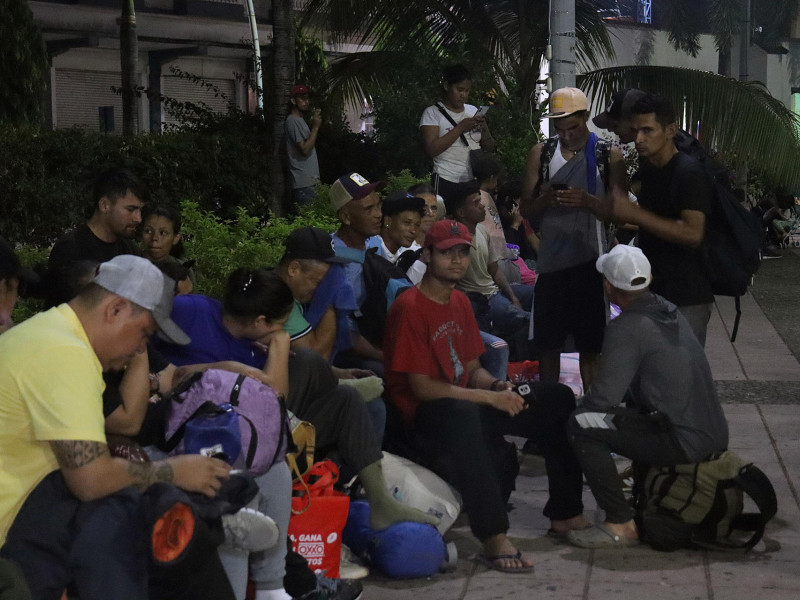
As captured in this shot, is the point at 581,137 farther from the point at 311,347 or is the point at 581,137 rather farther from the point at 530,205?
the point at 311,347

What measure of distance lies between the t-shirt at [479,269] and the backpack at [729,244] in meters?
2.36

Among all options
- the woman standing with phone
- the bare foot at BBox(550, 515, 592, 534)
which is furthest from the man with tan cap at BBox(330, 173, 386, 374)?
the woman standing with phone

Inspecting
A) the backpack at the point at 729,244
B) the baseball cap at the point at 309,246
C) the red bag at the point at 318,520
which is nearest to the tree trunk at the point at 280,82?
the backpack at the point at 729,244

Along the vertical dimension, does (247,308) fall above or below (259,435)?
above

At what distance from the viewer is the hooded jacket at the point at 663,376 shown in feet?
19.7

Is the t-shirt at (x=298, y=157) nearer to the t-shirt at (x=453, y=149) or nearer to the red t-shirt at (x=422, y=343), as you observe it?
the t-shirt at (x=453, y=149)

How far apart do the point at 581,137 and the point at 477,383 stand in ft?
6.23

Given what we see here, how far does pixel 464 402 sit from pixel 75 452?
2.51 meters

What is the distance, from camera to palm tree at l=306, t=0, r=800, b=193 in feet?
57.2

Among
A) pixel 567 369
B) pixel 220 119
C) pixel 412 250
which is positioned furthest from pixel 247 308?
pixel 220 119

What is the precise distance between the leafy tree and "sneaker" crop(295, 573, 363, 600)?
587 inches

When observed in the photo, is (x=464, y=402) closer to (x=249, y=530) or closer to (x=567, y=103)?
(x=249, y=530)

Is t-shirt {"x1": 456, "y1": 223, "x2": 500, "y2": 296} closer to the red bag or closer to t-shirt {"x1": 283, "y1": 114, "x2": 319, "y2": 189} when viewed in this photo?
the red bag

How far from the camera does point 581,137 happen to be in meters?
7.53
